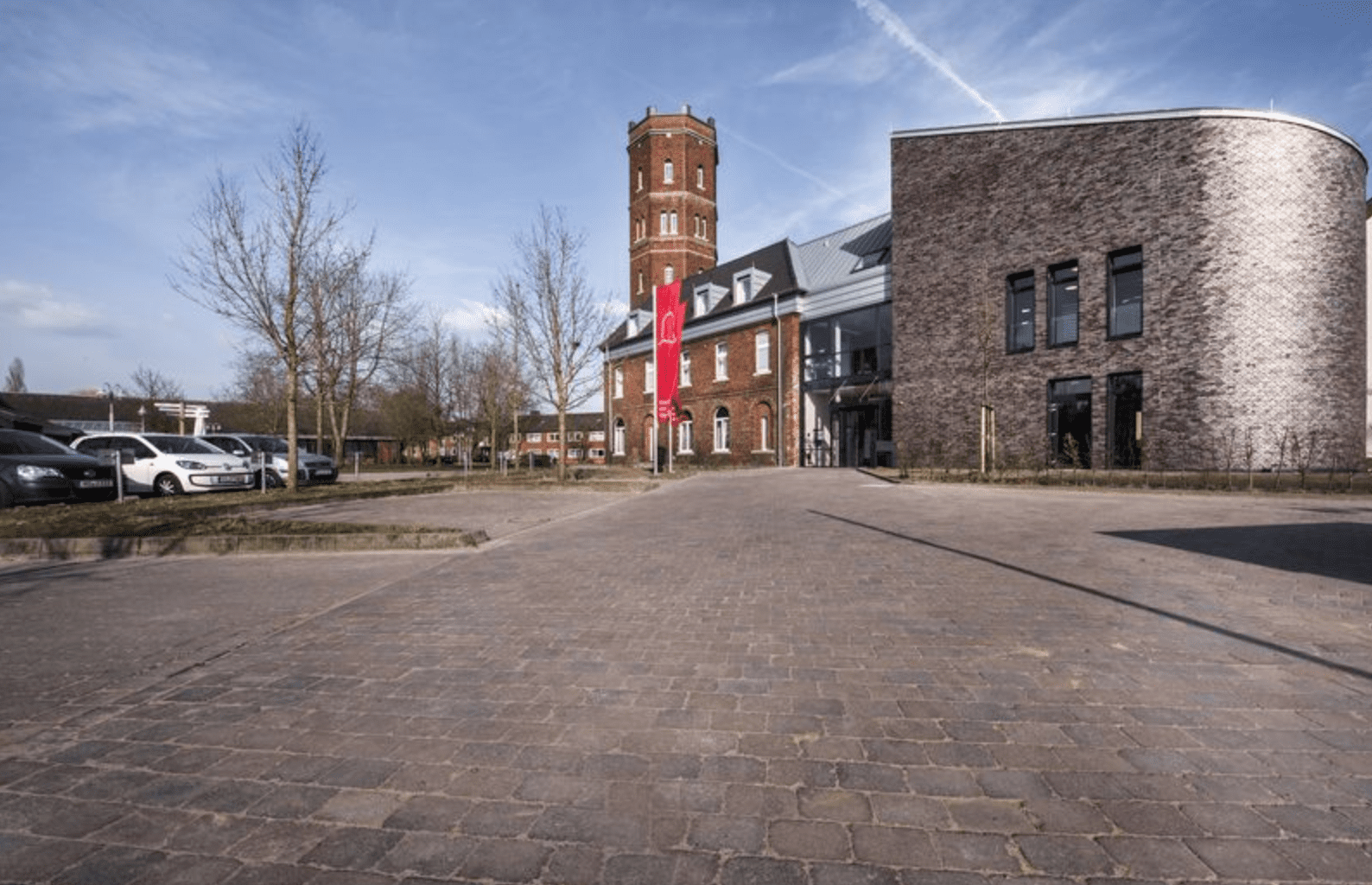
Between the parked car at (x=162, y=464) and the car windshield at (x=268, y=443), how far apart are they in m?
3.38

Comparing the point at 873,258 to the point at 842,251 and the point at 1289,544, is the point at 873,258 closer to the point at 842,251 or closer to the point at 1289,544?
the point at 842,251

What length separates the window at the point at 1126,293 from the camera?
18.4 metres

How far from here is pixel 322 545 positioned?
7684mm

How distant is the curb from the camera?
24.5 feet

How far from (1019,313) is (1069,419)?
3.85 m

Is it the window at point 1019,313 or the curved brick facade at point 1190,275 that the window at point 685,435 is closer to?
the curved brick facade at point 1190,275

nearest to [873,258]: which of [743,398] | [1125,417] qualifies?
[743,398]

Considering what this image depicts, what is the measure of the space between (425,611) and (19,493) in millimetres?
10821

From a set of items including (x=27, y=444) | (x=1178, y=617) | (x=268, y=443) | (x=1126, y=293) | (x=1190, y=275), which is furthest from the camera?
(x=268, y=443)

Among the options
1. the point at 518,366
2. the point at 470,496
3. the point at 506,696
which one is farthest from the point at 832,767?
the point at 518,366

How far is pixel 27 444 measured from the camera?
37.6 feet

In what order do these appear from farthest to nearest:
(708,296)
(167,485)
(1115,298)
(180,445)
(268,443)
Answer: (708,296)
(268,443)
(1115,298)
(180,445)
(167,485)

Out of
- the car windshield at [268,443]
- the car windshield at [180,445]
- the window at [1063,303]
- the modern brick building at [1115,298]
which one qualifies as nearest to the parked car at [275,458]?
the car windshield at [268,443]

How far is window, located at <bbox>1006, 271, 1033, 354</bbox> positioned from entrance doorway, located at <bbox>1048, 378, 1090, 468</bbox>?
66.1 inches
